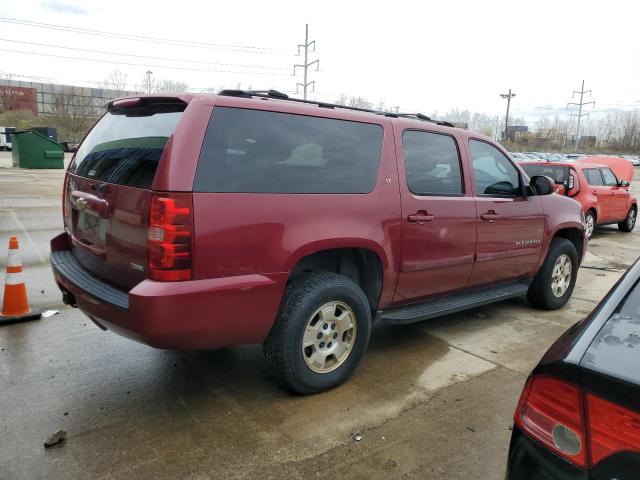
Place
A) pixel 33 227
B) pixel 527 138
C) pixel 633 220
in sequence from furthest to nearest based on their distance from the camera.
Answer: pixel 527 138 → pixel 633 220 → pixel 33 227

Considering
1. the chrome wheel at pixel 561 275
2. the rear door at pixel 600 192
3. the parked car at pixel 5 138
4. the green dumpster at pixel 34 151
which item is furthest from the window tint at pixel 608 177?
the parked car at pixel 5 138

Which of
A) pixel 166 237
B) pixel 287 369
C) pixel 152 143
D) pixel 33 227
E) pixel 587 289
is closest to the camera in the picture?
pixel 166 237

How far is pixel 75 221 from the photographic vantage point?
3473mm

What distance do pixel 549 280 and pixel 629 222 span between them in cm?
940

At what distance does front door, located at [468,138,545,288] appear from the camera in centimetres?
440

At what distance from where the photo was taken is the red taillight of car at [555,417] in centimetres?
146

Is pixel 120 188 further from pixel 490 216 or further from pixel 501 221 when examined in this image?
pixel 501 221

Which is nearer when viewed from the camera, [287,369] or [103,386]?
[287,369]

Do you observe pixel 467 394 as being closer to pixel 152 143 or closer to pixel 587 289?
pixel 152 143

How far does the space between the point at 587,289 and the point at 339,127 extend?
480 cm

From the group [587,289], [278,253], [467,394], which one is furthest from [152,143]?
[587,289]

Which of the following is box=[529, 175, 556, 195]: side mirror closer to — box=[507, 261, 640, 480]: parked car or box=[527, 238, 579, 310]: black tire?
box=[527, 238, 579, 310]: black tire

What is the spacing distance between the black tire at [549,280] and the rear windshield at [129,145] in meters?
4.13

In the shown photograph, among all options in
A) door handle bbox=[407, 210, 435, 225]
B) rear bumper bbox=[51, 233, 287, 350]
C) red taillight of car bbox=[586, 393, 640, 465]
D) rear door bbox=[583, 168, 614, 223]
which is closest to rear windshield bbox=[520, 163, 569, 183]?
rear door bbox=[583, 168, 614, 223]
